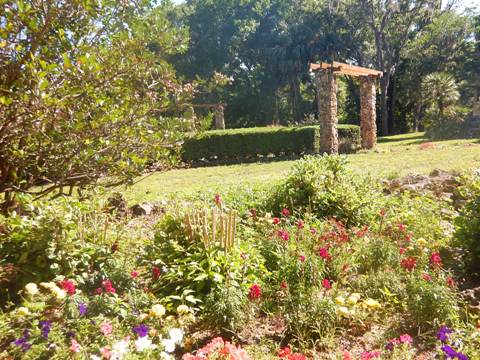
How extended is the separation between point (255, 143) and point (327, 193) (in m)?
11.9

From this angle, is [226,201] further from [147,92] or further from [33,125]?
[33,125]

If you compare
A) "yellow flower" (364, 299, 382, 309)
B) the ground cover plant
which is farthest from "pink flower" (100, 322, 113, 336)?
"yellow flower" (364, 299, 382, 309)

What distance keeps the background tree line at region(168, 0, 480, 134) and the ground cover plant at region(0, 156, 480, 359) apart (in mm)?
21802

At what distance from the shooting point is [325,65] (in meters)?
16.2

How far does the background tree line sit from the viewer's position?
91.0ft

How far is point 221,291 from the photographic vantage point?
3.35 m

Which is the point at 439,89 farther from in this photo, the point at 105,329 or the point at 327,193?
the point at 105,329

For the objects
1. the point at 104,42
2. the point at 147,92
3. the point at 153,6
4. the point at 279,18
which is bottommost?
the point at 147,92

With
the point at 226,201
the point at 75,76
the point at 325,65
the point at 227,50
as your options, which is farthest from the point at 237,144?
the point at 227,50

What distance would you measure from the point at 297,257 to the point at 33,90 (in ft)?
7.87

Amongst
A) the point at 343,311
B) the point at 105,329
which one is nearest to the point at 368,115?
the point at 343,311

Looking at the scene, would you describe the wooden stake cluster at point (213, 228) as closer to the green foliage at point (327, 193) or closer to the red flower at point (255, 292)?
the red flower at point (255, 292)

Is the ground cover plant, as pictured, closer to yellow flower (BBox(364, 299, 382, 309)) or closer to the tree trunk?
yellow flower (BBox(364, 299, 382, 309))

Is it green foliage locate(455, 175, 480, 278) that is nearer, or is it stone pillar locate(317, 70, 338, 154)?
green foliage locate(455, 175, 480, 278)
